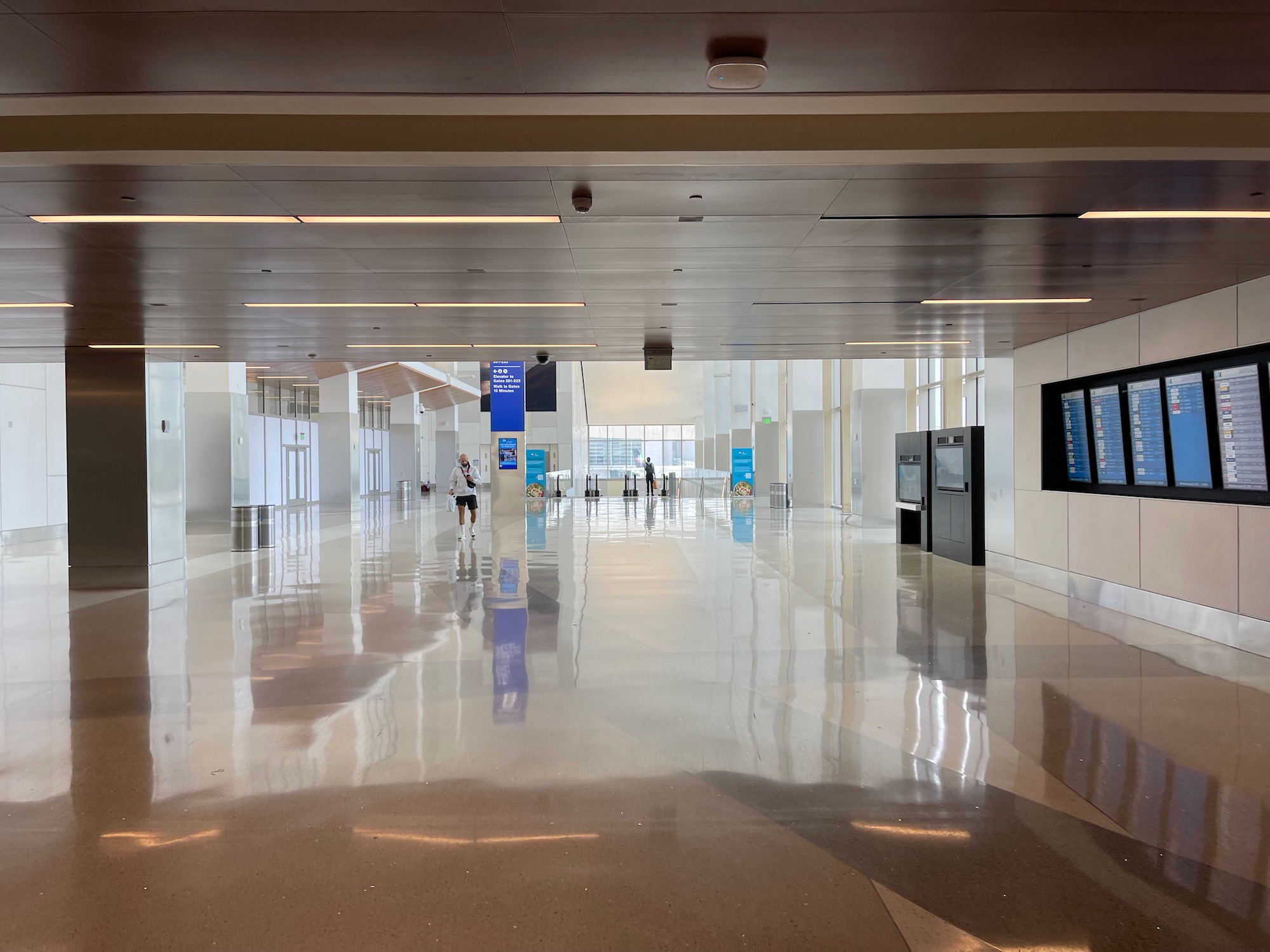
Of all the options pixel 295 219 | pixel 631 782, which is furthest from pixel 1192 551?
pixel 295 219

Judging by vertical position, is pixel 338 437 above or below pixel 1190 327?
below

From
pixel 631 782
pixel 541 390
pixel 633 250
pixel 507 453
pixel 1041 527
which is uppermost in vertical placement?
pixel 541 390

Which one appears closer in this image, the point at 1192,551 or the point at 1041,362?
the point at 1192,551

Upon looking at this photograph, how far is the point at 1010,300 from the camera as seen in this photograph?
9.68m

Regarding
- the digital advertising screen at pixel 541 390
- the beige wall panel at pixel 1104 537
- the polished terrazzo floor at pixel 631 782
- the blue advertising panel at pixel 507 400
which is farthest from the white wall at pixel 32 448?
the beige wall panel at pixel 1104 537

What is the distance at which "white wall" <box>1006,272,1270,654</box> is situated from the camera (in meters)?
8.24

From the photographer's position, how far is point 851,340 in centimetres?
1359

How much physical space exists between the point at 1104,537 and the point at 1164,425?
1.81 meters

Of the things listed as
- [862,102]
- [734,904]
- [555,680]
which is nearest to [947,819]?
[734,904]

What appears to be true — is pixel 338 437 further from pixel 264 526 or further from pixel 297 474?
pixel 264 526

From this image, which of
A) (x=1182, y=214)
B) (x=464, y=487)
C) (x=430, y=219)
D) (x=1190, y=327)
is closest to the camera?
(x=1182, y=214)

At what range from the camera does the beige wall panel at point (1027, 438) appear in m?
12.8

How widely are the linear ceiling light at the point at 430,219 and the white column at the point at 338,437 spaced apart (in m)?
28.3

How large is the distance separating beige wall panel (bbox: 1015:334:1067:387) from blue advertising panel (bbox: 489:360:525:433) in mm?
17873
